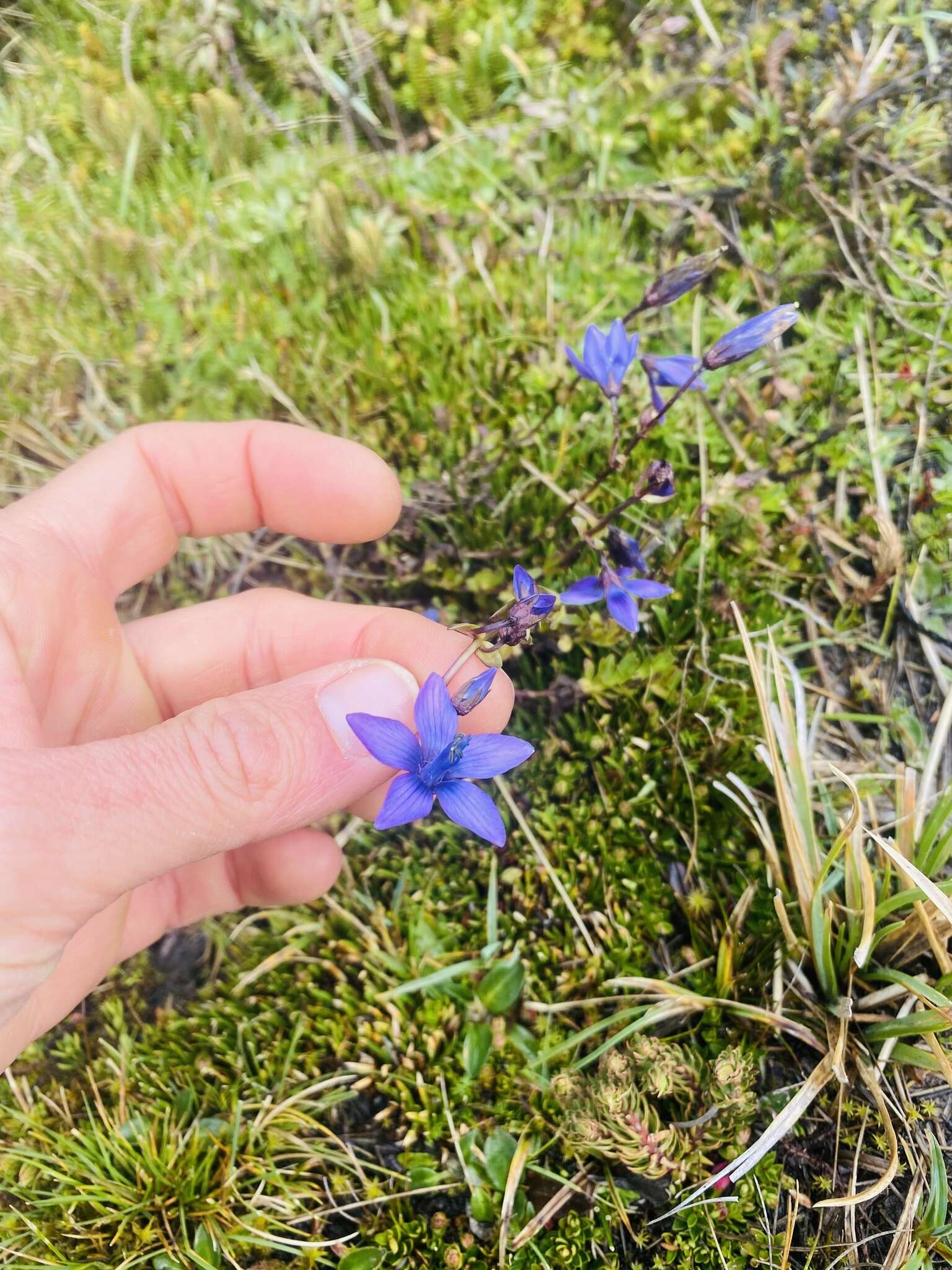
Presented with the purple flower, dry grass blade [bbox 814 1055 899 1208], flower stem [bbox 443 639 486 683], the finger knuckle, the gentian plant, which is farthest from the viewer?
the purple flower

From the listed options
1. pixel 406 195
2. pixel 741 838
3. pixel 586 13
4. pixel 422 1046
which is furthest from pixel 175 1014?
pixel 586 13

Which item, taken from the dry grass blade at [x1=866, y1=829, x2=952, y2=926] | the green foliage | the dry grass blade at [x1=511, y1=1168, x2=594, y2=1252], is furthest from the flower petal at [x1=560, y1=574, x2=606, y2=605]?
the dry grass blade at [x1=511, y1=1168, x2=594, y2=1252]

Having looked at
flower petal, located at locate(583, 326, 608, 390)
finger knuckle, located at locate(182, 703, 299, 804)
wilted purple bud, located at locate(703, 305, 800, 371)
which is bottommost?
finger knuckle, located at locate(182, 703, 299, 804)

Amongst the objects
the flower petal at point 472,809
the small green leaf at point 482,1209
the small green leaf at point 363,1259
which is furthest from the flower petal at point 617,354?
the small green leaf at point 363,1259

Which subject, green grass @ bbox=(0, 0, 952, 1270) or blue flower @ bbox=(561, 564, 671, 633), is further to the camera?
blue flower @ bbox=(561, 564, 671, 633)

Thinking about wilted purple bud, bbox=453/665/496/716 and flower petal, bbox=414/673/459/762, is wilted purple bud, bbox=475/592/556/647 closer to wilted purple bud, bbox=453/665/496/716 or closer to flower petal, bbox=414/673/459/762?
wilted purple bud, bbox=453/665/496/716

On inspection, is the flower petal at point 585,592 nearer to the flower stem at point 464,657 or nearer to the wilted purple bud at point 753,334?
the flower stem at point 464,657

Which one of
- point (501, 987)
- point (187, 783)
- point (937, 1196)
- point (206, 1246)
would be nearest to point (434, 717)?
point (187, 783)
